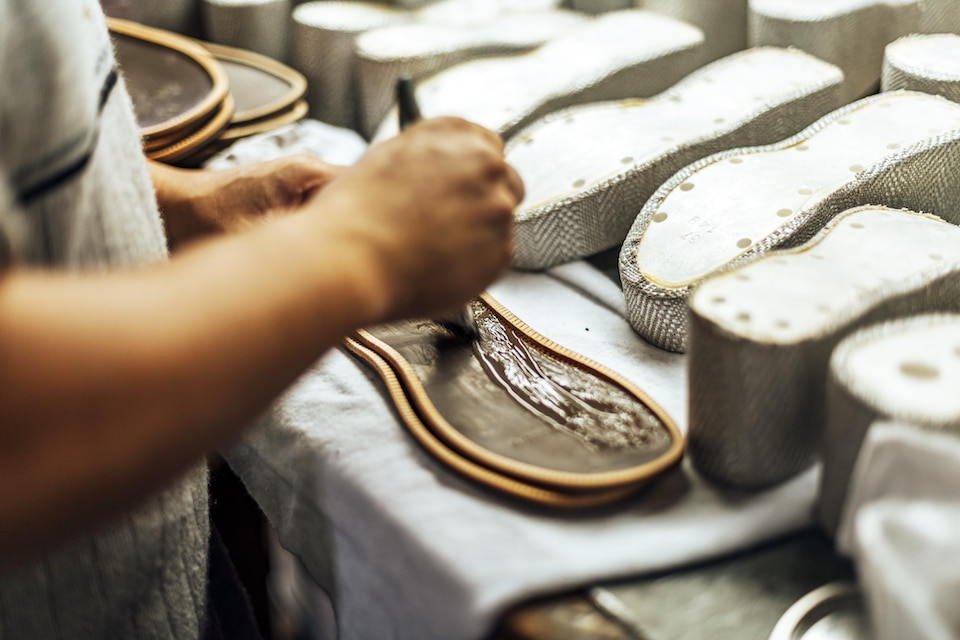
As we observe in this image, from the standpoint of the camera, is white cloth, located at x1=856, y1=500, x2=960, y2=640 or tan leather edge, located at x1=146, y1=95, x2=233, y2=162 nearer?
white cloth, located at x1=856, y1=500, x2=960, y2=640

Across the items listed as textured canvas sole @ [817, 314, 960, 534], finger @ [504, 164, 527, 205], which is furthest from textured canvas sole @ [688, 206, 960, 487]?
finger @ [504, 164, 527, 205]

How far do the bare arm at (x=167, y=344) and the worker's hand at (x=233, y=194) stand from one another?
1.11 feet

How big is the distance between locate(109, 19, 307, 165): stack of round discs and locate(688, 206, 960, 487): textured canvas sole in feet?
2.59

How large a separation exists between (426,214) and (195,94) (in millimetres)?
897

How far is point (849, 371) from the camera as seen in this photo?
0.54 m

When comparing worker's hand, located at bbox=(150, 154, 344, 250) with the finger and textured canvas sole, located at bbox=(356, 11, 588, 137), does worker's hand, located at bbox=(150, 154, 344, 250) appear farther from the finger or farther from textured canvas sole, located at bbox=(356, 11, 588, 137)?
textured canvas sole, located at bbox=(356, 11, 588, 137)

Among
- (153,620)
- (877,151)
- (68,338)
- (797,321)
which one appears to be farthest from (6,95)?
(877,151)

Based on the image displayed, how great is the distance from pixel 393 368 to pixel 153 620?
264mm

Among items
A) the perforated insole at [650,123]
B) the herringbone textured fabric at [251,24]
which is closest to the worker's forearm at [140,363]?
the perforated insole at [650,123]

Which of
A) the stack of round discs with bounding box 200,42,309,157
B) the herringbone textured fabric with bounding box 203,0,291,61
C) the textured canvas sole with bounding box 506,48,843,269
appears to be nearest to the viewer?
the textured canvas sole with bounding box 506,48,843,269

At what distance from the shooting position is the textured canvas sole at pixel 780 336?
0.58 m

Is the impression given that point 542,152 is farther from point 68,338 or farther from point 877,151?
point 68,338

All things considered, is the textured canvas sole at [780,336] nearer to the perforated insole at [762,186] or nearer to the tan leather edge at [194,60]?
the perforated insole at [762,186]

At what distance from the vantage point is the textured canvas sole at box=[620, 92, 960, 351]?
79 cm
